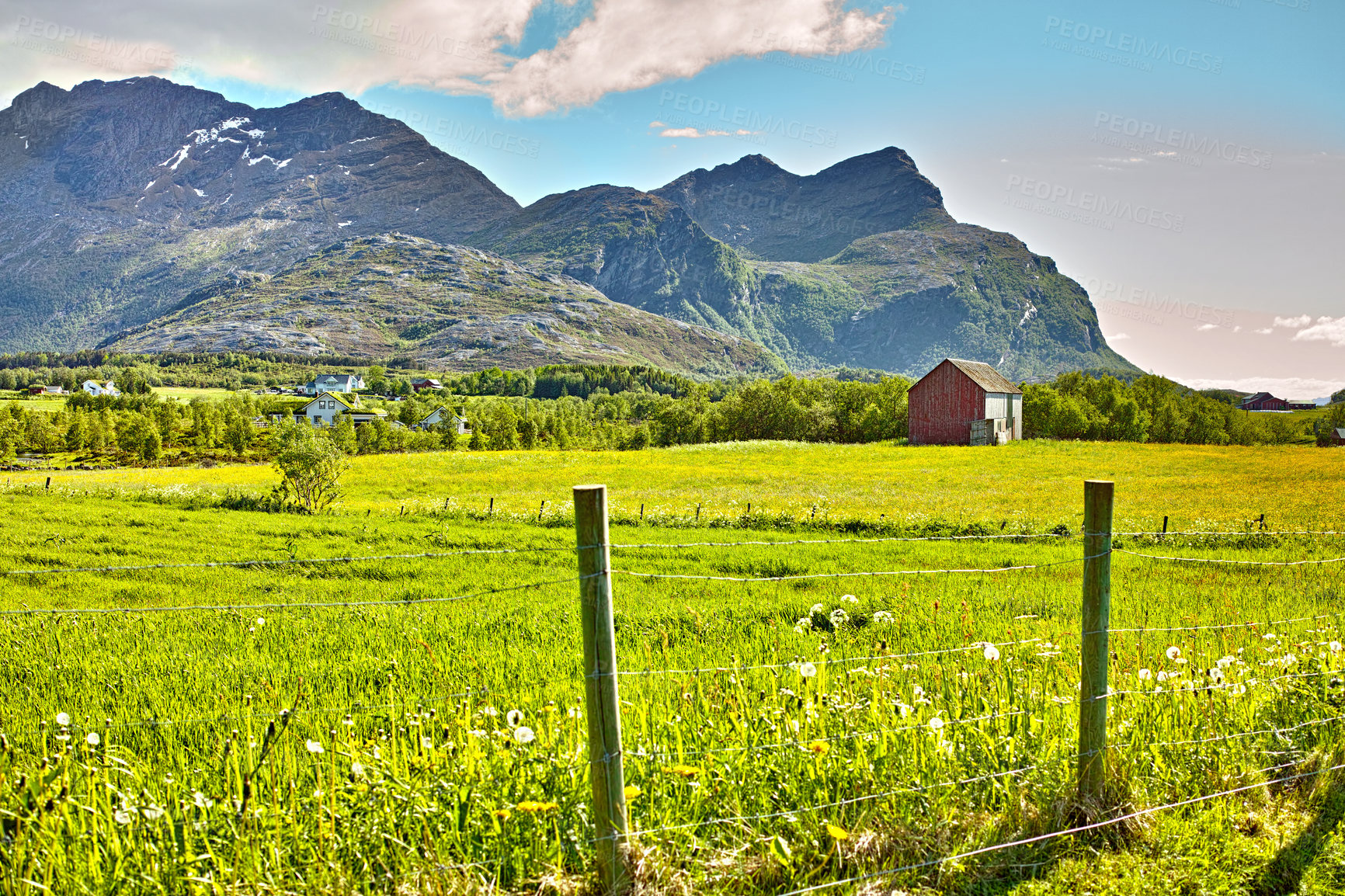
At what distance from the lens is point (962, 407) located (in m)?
72.1

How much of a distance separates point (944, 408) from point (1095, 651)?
74.9 m

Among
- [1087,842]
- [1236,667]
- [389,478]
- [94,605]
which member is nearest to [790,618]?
[1236,667]

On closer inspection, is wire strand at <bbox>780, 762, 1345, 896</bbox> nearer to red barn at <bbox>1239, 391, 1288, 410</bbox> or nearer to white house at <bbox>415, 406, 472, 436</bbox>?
white house at <bbox>415, 406, 472, 436</bbox>

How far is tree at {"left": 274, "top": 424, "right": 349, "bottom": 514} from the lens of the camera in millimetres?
28234

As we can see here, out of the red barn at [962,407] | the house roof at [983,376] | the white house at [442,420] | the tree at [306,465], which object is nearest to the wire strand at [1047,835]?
the tree at [306,465]

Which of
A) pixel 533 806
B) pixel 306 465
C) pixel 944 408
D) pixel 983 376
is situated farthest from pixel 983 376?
pixel 533 806

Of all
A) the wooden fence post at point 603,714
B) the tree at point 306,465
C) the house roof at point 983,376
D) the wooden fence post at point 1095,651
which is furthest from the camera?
the house roof at point 983,376

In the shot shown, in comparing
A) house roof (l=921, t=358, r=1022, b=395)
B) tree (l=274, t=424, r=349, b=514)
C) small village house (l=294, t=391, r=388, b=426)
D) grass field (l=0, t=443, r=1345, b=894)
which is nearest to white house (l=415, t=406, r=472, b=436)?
small village house (l=294, t=391, r=388, b=426)

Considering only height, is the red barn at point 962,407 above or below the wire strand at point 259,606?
above

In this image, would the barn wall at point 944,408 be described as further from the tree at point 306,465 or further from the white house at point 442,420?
the white house at point 442,420

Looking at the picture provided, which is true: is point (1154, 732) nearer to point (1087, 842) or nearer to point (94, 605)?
point (1087, 842)

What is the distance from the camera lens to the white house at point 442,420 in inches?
4675

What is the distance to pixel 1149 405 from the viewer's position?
89750mm

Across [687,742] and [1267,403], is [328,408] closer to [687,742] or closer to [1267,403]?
[687,742]
